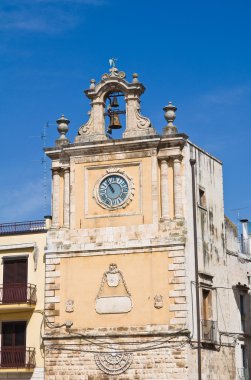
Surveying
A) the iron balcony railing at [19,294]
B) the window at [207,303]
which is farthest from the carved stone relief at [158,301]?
the iron balcony railing at [19,294]

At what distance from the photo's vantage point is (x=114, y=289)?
32.8 m

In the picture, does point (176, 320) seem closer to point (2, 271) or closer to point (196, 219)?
point (196, 219)

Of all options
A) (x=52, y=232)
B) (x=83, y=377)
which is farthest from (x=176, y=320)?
(x=52, y=232)

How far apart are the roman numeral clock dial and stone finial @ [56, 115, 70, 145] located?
2569mm

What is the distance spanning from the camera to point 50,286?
33.8 meters

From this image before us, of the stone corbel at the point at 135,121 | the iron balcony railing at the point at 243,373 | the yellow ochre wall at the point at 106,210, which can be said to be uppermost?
the stone corbel at the point at 135,121

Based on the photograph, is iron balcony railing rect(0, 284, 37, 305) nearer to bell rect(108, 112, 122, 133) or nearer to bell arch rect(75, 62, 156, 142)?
bell arch rect(75, 62, 156, 142)

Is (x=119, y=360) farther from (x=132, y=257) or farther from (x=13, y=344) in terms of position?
(x=13, y=344)

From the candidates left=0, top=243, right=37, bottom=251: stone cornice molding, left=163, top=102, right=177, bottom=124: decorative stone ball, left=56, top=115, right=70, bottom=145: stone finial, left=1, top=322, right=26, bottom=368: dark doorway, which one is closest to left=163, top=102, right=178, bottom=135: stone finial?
left=163, top=102, right=177, bottom=124: decorative stone ball

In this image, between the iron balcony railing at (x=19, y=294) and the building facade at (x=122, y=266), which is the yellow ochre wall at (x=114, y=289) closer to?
the building facade at (x=122, y=266)

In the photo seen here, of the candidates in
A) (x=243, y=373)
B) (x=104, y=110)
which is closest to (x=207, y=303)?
(x=243, y=373)

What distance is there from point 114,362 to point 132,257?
4106 mm

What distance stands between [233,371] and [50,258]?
9118 mm

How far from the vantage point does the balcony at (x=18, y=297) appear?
34.3 meters
